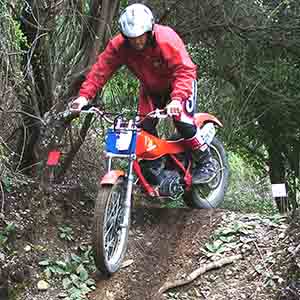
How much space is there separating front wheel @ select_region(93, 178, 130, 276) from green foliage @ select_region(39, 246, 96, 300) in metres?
0.17

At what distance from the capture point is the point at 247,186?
11.2 metres

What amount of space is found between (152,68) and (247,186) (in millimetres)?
6336

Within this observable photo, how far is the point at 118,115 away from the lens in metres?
4.95

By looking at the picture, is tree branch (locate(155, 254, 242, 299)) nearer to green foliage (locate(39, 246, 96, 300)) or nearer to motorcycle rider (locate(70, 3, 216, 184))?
green foliage (locate(39, 246, 96, 300))

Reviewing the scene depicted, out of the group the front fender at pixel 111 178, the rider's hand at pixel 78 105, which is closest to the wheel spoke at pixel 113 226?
the front fender at pixel 111 178

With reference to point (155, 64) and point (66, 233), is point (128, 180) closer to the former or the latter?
point (66, 233)

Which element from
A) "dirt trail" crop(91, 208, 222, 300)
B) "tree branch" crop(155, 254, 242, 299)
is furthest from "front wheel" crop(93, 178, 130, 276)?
"tree branch" crop(155, 254, 242, 299)

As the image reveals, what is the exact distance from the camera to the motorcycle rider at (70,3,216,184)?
4742 mm

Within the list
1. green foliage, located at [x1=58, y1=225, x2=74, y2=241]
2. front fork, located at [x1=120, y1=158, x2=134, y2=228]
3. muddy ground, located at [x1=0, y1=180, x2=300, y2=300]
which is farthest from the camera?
green foliage, located at [x1=58, y1=225, x2=74, y2=241]

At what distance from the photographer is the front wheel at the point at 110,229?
446 cm

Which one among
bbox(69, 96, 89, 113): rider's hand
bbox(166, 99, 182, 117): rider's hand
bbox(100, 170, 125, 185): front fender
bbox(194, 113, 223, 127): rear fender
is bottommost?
bbox(100, 170, 125, 185): front fender

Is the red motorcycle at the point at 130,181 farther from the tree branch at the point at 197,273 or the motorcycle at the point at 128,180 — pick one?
the tree branch at the point at 197,273

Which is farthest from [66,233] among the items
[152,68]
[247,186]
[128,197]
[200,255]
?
[247,186]

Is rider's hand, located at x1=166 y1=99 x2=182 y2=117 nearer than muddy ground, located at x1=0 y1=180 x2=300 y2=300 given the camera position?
No
